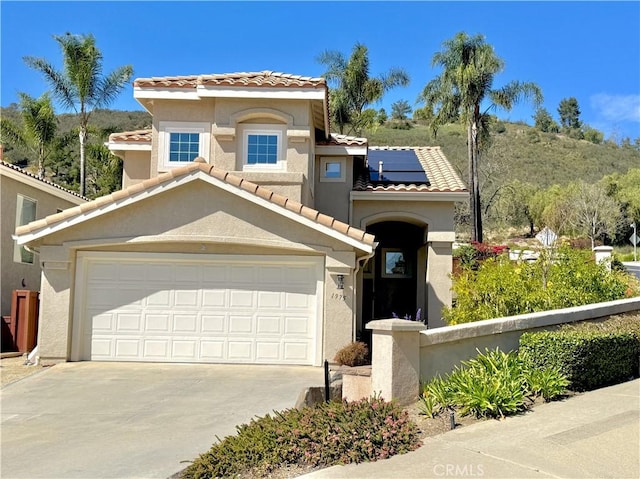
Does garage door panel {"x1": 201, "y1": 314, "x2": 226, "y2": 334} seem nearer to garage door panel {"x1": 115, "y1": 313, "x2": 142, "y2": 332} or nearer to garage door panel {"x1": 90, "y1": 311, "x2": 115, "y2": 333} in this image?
garage door panel {"x1": 115, "y1": 313, "x2": 142, "y2": 332}

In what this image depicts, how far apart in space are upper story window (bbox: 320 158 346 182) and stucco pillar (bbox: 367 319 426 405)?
30.6 ft

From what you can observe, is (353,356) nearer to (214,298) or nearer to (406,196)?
(214,298)

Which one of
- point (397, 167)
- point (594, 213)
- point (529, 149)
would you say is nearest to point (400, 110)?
point (529, 149)

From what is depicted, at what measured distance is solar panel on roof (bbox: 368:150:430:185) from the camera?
17.5m

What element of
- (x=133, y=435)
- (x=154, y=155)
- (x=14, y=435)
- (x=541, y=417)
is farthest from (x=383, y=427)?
(x=154, y=155)

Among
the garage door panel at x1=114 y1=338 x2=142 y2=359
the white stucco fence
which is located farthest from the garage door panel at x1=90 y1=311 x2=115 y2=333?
the white stucco fence

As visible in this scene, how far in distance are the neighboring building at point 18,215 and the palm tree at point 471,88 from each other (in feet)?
62.7

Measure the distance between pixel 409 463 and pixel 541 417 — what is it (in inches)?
85.7

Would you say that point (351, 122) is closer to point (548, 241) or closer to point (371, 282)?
point (371, 282)

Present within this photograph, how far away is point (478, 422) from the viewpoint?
23.3 ft

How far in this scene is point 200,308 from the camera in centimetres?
1283

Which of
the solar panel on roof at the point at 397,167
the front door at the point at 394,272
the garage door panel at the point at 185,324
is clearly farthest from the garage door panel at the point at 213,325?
the front door at the point at 394,272

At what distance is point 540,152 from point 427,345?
7208 cm

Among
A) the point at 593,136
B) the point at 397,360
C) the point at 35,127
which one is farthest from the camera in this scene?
the point at 593,136
